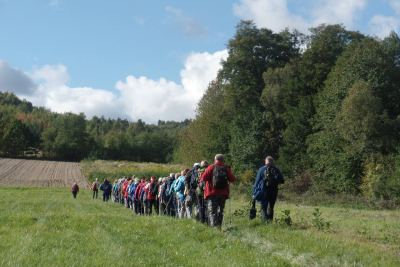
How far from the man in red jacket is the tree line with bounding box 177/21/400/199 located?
23517 millimetres

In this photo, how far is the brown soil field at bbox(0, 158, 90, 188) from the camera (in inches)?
2339

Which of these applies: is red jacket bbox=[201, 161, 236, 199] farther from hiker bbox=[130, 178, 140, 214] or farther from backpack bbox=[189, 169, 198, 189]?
hiker bbox=[130, 178, 140, 214]

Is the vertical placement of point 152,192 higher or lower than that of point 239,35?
lower

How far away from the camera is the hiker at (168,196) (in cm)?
1638

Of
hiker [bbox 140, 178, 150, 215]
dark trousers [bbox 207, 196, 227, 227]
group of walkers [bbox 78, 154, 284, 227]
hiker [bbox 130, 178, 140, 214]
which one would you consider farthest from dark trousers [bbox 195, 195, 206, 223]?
hiker [bbox 130, 178, 140, 214]

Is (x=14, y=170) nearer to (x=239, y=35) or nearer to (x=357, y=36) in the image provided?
(x=239, y=35)

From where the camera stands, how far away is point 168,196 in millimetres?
16828

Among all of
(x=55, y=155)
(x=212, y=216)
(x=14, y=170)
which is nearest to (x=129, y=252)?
(x=212, y=216)

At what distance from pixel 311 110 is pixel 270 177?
3299 cm

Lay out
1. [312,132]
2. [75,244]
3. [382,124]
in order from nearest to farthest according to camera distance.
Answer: [75,244], [382,124], [312,132]

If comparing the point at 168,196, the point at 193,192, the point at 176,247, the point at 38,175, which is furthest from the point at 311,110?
the point at 38,175

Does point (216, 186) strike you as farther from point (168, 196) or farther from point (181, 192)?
point (168, 196)

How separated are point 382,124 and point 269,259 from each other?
30.5m

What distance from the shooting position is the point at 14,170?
71500mm
